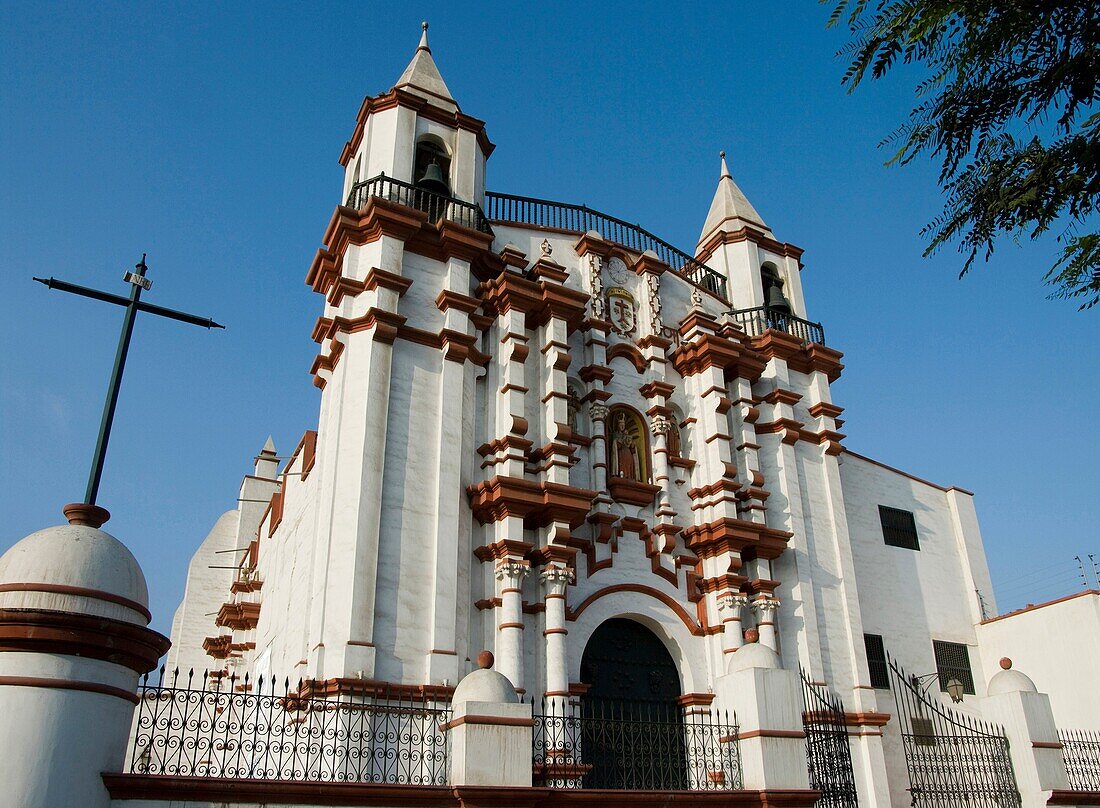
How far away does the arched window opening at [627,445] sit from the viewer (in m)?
15.6

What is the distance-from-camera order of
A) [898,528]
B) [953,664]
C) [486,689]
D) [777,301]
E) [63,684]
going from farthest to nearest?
[898,528]
[777,301]
[953,664]
[486,689]
[63,684]

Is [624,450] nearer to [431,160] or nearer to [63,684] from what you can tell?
[431,160]

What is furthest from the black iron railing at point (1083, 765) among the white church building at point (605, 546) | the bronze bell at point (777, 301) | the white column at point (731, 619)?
the bronze bell at point (777, 301)

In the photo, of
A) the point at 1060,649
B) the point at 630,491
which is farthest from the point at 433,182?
the point at 1060,649

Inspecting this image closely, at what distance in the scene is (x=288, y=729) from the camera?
38.3 ft

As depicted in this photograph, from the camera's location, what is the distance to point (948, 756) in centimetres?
1446

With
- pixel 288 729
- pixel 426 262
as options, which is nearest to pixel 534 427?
pixel 426 262

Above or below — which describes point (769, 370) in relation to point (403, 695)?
above

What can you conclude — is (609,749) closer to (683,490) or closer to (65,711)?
(683,490)

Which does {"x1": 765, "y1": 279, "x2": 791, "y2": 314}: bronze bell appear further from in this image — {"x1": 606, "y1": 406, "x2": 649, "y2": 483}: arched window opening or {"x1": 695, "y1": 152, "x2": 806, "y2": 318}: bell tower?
{"x1": 606, "y1": 406, "x2": 649, "y2": 483}: arched window opening

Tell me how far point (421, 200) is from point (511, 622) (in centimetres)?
700

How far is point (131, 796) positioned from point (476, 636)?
610 cm

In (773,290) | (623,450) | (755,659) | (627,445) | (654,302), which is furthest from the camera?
(773,290)

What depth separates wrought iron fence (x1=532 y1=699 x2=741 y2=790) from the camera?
10680mm
